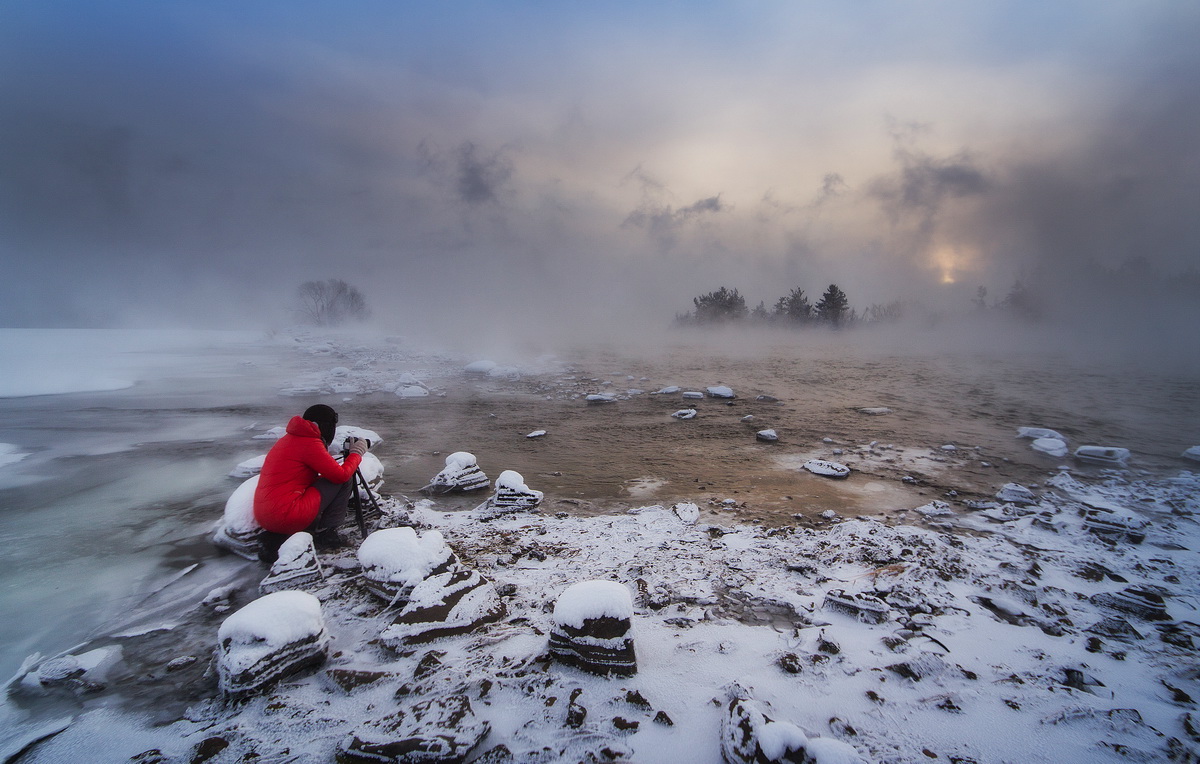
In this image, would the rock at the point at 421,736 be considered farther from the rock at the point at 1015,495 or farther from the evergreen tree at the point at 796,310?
the evergreen tree at the point at 796,310

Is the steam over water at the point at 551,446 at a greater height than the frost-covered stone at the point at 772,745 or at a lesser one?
lesser

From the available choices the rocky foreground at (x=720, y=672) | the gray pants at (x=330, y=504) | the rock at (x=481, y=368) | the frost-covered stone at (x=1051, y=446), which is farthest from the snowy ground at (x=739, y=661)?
the rock at (x=481, y=368)

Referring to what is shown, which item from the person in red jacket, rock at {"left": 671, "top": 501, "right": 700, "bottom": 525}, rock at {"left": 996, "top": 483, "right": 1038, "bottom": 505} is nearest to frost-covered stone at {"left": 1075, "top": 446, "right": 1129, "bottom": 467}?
rock at {"left": 996, "top": 483, "right": 1038, "bottom": 505}

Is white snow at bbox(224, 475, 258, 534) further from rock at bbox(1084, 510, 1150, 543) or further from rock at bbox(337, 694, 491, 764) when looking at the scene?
rock at bbox(1084, 510, 1150, 543)

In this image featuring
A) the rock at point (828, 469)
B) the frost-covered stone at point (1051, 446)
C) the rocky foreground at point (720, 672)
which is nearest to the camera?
the rocky foreground at point (720, 672)

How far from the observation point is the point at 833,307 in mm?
39844

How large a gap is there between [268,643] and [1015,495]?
6.83 meters

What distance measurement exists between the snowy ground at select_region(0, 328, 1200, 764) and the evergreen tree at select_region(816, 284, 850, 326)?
4033 cm

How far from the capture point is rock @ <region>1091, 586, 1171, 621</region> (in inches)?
106

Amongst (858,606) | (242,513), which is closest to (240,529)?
(242,513)

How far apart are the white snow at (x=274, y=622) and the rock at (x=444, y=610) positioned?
397 millimetres

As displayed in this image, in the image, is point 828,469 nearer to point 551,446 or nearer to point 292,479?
point 551,446

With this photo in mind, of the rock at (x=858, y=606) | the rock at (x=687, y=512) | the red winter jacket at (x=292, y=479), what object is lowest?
the rock at (x=687, y=512)

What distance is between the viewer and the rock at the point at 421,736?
1719 mm
